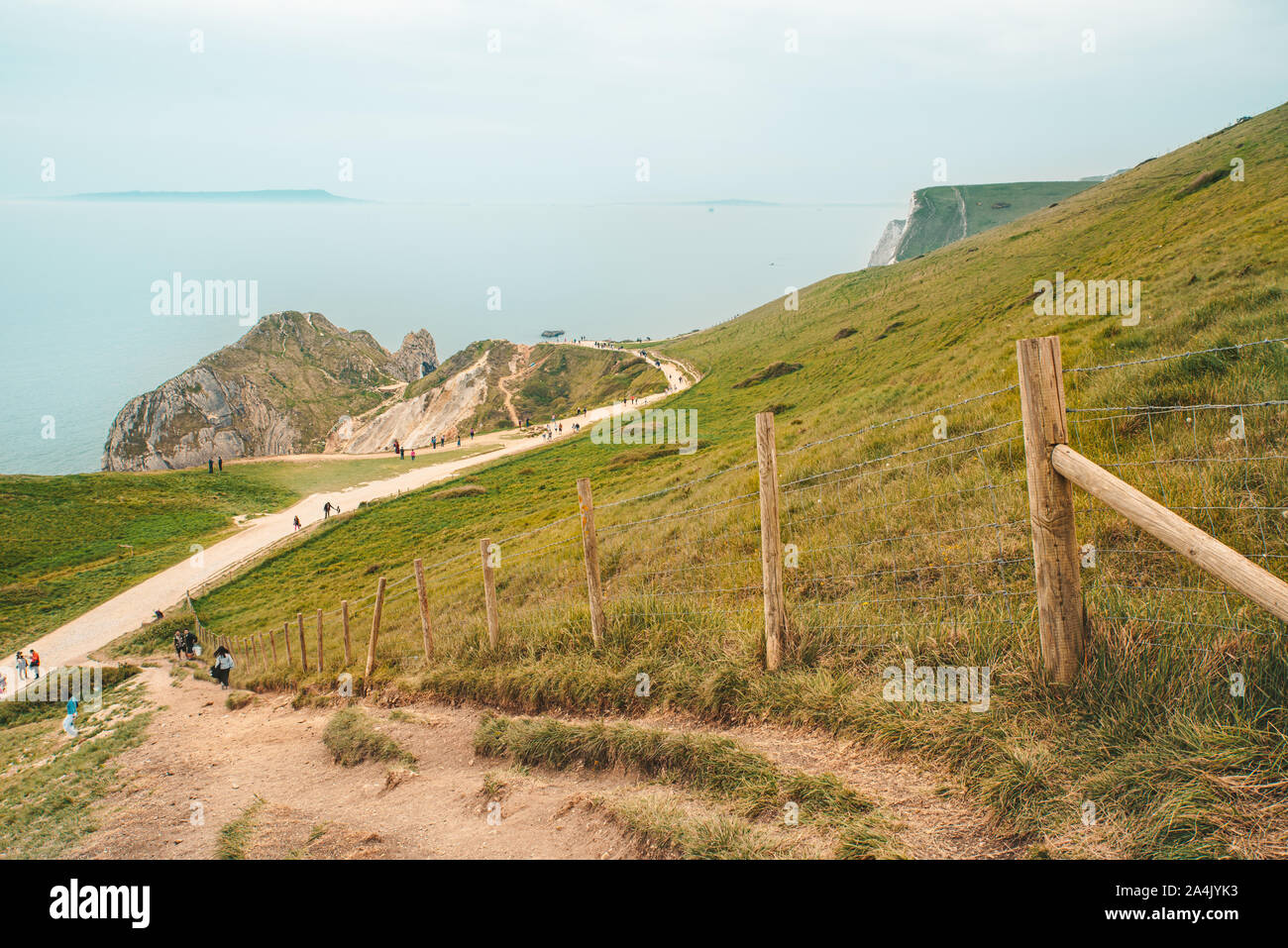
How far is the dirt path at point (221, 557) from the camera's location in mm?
34719

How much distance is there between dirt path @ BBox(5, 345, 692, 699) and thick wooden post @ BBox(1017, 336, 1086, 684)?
36383 mm

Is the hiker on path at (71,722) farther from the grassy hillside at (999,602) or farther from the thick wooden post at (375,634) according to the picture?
the thick wooden post at (375,634)

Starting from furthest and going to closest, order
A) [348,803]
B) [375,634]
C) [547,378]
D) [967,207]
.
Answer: [967,207] < [547,378] < [375,634] < [348,803]

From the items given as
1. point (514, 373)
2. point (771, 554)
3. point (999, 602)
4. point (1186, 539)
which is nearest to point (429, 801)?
point (771, 554)

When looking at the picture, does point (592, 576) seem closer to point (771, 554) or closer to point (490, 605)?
point (490, 605)

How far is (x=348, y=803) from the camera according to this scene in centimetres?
730

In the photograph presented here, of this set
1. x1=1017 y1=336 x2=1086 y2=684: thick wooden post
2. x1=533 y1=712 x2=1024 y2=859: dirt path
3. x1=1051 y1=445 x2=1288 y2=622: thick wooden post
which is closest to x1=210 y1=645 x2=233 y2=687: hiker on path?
x1=533 y1=712 x2=1024 y2=859: dirt path

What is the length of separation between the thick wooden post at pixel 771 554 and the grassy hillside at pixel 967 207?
6772 inches

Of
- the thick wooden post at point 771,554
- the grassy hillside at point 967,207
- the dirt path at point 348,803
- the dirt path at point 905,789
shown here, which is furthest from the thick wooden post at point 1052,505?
the grassy hillside at point 967,207

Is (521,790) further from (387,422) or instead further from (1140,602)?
(387,422)

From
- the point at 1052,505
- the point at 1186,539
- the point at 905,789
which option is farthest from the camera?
the point at 905,789

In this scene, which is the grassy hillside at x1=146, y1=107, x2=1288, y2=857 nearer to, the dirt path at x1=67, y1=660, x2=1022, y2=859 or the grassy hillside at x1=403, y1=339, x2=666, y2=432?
the dirt path at x1=67, y1=660, x2=1022, y2=859

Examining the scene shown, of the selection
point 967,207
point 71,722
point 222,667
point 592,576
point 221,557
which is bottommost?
point 71,722

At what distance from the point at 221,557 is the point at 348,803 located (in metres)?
48.8
